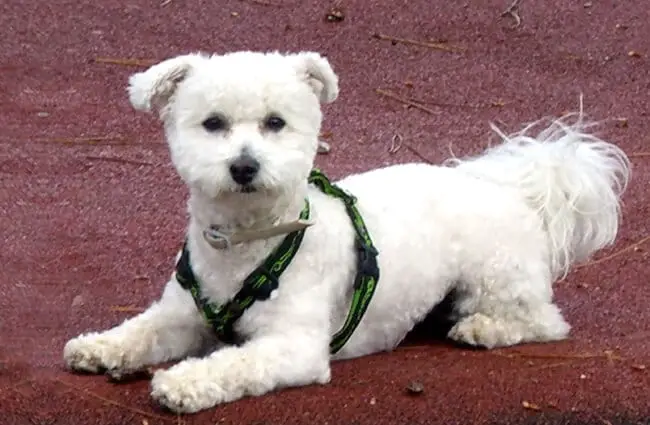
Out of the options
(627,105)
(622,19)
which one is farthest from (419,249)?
(622,19)

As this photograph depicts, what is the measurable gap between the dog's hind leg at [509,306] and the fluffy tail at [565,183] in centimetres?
27

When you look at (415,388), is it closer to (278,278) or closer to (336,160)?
(278,278)

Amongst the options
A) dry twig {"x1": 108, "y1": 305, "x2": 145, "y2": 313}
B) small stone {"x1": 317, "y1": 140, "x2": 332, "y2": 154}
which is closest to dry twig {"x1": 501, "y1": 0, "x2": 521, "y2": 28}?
small stone {"x1": 317, "y1": 140, "x2": 332, "y2": 154}

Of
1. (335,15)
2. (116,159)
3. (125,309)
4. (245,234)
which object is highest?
(245,234)

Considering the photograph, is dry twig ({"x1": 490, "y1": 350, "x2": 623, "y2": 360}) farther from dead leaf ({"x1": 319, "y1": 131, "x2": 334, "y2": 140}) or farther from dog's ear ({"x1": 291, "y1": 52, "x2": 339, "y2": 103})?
dead leaf ({"x1": 319, "y1": 131, "x2": 334, "y2": 140})

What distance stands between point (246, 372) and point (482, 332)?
3.84 feet

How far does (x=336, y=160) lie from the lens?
23.7ft

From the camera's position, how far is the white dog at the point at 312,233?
13.1 ft

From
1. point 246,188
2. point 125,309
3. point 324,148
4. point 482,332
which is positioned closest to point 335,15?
point 324,148

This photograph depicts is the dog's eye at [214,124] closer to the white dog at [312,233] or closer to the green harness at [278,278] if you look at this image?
the white dog at [312,233]

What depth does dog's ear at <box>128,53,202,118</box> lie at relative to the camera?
416 centimetres

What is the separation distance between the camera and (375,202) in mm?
4730

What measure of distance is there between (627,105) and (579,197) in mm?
3194

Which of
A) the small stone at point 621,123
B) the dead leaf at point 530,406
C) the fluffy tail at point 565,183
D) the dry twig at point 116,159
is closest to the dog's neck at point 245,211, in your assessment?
the dead leaf at point 530,406
